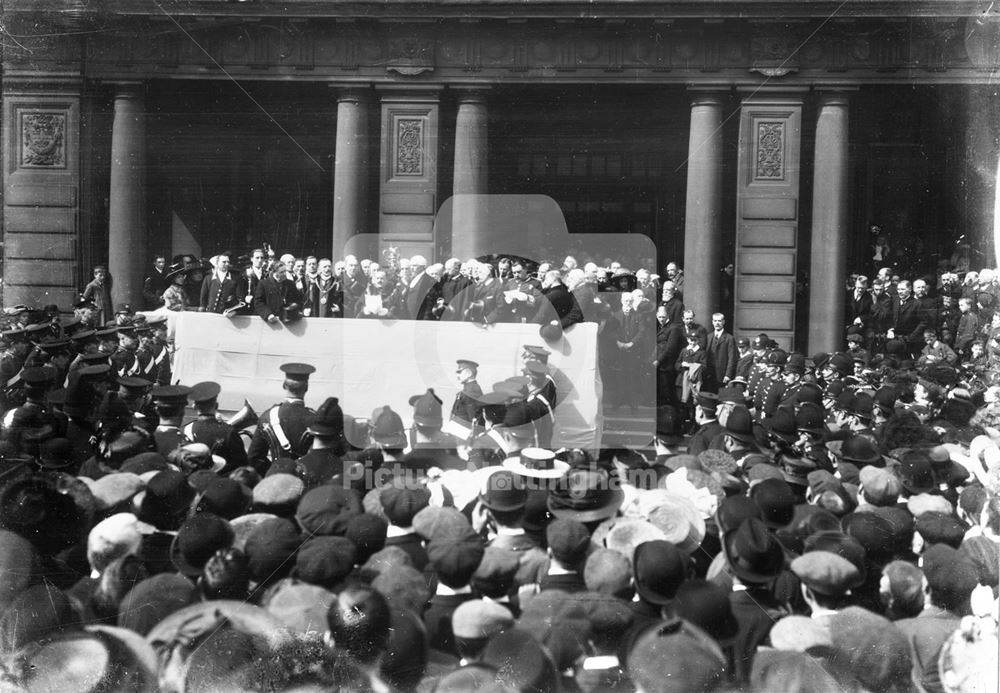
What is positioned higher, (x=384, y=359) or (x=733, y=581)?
(x=384, y=359)

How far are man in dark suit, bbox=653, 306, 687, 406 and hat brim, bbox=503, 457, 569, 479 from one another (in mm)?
514

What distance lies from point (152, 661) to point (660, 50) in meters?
3.32

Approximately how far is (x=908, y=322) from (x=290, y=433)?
2679mm

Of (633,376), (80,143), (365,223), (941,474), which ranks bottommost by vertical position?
(941,474)

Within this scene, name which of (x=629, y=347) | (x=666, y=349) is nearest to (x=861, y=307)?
(x=666, y=349)

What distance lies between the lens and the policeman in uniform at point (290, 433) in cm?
414

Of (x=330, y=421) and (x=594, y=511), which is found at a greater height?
(x=330, y=421)

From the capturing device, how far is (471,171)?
13.6 feet

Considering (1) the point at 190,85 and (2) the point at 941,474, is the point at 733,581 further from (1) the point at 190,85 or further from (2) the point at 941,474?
(1) the point at 190,85

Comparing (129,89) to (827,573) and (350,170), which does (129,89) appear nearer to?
(350,170)

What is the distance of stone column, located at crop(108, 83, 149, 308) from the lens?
13.8 ft

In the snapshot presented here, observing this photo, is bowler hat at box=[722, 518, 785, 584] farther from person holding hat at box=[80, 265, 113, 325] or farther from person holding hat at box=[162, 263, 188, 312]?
person holding hat at box=[80, 265, 113, 325]

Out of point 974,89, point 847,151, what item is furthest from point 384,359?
point 974,89

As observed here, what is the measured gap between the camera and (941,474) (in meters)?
3.99
